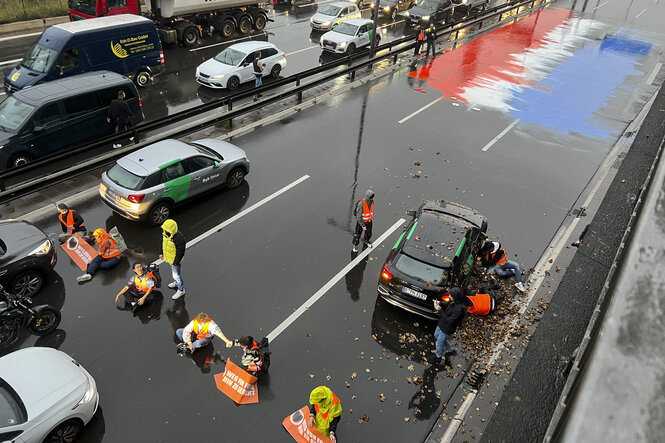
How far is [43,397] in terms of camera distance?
6.38m

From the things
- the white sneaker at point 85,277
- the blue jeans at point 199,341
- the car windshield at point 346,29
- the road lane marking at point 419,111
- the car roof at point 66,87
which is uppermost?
the car roof at point 66,87

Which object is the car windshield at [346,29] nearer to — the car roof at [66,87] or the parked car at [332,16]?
the parked car at [332,16]

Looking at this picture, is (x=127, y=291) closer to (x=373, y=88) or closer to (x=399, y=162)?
(x=399, y=162)

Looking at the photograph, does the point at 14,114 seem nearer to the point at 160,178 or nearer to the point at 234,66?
the point at 160,178

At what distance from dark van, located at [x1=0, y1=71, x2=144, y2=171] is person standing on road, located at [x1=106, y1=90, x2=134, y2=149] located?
199mm

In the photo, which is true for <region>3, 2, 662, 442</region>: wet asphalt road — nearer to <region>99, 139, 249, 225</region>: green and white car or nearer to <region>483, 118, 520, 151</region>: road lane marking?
<region>483, 118, 520, 151</region>: road lane marking

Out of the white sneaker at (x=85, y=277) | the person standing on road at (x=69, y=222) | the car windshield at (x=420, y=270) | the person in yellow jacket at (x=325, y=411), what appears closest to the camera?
the person in yellow jacket at (x=325, y=411)

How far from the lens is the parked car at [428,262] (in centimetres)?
888

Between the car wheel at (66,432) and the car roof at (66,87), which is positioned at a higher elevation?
the car roof at (66,87)

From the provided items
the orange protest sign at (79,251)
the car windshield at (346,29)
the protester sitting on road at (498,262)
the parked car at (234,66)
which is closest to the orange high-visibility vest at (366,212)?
the protester sitting on road at (498,262)

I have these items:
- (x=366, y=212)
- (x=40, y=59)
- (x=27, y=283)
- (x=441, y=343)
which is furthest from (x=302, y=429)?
(x=40, y=59)

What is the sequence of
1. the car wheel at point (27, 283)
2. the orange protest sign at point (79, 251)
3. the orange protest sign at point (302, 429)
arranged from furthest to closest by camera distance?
the orange protest sign at point (79, 251) → the car wheel at point (27, 283) → the orange protest sign at point (302, 429)

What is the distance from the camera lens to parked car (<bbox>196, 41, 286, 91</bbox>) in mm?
18484

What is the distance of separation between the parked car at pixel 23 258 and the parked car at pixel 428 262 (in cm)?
671
